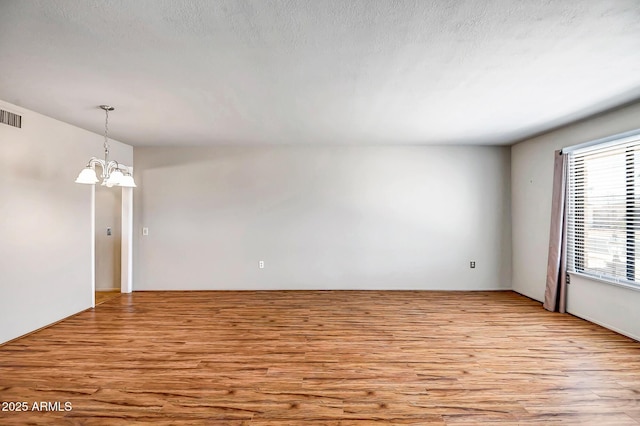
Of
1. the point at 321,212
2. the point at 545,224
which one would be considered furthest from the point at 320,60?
the point at 545,224

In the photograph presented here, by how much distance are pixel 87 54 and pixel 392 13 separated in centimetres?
218

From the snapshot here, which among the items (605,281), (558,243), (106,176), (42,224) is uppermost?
(106,176)

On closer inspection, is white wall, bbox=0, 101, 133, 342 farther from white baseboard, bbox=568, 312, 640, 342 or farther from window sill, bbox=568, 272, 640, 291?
white baseboard, bbox=568, 312, 640, 342

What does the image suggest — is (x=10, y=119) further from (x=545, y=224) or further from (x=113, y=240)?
(x=545, y=224)

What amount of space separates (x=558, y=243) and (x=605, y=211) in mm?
718

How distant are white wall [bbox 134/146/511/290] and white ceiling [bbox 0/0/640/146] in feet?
5.12

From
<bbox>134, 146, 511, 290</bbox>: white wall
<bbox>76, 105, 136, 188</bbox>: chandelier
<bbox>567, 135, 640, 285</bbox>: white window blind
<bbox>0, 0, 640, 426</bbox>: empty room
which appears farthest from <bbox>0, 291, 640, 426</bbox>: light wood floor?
<bbox>76, 105, 136, 188</bbox>: chandelier

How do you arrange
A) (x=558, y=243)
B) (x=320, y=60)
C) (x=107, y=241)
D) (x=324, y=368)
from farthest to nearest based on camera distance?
(x=107, y=241) → (x=558, y=243) → (x=324, y=368) → (x=320, y=60)

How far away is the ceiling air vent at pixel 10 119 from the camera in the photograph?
3201 mm

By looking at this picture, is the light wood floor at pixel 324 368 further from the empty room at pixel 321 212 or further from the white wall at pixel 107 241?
the white wall at pixel 107 241

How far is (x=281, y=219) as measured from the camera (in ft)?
18.4

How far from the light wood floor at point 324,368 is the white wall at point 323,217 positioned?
3.97ft

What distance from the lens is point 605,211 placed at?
377 cm

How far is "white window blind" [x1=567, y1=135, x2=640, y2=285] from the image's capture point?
3.44 m
